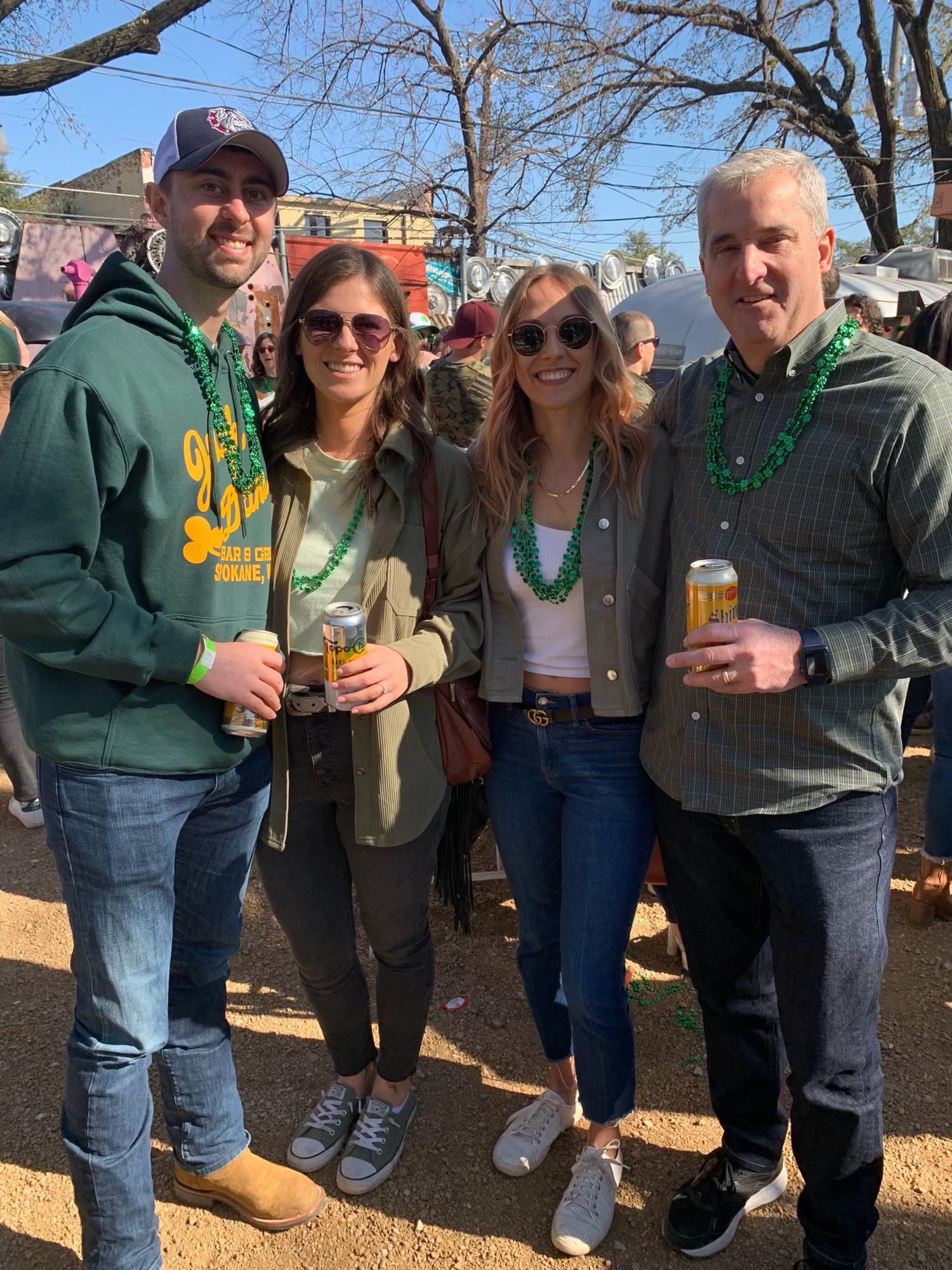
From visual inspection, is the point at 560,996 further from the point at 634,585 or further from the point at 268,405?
the point at 268,405

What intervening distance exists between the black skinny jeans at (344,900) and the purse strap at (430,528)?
13.9 inches

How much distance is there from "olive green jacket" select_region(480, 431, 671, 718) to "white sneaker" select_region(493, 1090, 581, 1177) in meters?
1.21

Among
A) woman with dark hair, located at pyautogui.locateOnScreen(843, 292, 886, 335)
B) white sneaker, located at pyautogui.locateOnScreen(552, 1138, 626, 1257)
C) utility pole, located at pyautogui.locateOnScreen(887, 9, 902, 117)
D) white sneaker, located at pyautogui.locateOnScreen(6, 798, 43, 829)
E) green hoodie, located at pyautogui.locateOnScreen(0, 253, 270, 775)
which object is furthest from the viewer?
utility pole, located at pyautogui.locateOnScreen(887, 9, 902, 117)

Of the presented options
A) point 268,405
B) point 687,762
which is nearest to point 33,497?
point 268,405

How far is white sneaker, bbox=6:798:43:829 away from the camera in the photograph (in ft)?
14.0

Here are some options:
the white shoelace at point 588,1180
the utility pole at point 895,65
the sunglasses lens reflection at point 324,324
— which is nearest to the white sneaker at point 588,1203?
the white shoelace at point 588,1180

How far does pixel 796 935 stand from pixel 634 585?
31.4 inches

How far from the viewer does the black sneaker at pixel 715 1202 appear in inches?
81.8

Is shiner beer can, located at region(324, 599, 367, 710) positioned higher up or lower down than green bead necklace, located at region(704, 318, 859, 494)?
lower down

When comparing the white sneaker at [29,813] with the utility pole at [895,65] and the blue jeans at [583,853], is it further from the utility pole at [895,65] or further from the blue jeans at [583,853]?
the utility pole at [895,65]

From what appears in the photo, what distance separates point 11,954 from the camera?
340 centimetres

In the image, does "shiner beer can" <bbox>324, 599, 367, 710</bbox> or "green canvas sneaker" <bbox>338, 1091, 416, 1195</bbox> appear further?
"green canvas sneaker" <bbox>338, 1091, 416, 1195</bbox>

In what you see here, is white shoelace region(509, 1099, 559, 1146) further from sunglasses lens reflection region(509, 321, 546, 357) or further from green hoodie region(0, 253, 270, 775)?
sunglasses lens reflection region(509, 321, 546, 357)

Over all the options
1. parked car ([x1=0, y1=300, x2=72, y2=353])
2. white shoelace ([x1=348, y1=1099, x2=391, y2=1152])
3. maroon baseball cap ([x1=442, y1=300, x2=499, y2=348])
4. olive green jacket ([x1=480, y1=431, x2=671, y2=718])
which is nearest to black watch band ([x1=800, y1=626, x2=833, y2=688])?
olive green jacket ([x1=480, y1=431, x2=671, y2=718])
